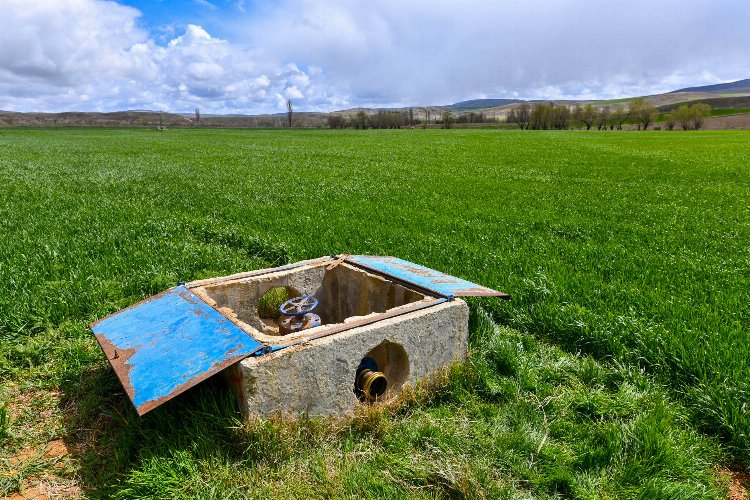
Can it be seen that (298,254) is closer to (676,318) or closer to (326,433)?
(326,433)

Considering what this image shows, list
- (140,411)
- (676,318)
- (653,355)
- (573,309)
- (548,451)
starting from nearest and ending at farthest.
Result: (140,411)
(548,451)
(653,355)
(676,318)
(573,309)

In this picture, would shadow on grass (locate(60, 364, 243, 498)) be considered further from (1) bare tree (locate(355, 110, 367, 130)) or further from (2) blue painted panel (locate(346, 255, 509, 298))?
(1) bare tree (locate(355, 110, 367, 130))

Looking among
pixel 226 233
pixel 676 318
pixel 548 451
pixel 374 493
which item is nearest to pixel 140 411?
pixel 374 493

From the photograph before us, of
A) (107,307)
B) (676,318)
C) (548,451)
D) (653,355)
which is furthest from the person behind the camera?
(107,307)

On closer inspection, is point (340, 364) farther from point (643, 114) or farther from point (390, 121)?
point (643, 114)

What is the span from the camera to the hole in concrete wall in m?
3.97

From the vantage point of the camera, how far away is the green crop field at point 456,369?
10.6 feet

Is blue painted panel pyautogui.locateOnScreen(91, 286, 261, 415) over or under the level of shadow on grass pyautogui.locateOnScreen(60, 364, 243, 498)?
over

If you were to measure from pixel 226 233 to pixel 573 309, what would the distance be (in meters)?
6.61

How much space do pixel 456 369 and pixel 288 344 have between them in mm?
1592

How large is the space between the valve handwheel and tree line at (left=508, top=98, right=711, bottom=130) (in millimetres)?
98519

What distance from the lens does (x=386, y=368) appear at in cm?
439

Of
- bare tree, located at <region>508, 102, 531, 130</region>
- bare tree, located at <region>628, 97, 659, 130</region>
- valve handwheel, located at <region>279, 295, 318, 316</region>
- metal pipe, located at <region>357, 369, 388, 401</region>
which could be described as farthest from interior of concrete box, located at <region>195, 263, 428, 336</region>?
bare tree, located at <region>628, 97, 659, 130</region>

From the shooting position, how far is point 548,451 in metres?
3.39
